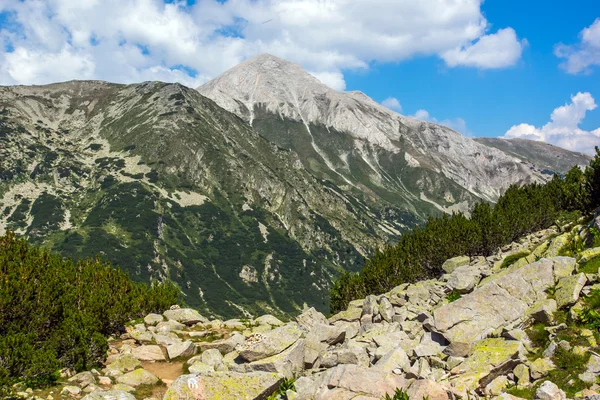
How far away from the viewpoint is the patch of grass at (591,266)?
23520mm

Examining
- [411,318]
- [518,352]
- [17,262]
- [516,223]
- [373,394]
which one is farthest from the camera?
[516,223]

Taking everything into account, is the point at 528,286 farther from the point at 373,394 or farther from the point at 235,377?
the point at 235,377

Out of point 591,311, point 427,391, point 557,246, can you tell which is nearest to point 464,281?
Answer: point 557,246

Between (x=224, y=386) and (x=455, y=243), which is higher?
(x=455, y=243)

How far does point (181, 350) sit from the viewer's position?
97.5 ft

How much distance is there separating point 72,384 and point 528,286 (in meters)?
28.9

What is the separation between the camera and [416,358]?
2148 centimetres

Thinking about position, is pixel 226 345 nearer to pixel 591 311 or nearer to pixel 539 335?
pixel 539 335

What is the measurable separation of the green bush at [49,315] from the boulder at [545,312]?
2736 cm

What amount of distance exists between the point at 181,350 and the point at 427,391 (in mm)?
19576

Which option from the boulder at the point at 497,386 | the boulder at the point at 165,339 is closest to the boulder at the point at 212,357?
the boulder at the point at 165,339

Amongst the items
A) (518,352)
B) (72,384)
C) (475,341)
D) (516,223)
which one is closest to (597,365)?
(518,352)

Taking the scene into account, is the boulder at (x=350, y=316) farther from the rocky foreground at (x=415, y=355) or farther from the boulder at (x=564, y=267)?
the boulder at (x=564, y=267)

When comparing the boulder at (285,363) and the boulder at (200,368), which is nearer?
the boulder at (285,363)
